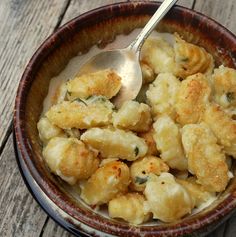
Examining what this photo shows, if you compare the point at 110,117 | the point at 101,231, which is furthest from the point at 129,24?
the point at 101,231

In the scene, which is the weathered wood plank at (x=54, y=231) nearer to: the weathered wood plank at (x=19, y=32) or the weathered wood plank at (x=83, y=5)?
the weathered wood plank at (x=19, y=32)

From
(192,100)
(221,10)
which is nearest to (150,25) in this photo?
(192,100)

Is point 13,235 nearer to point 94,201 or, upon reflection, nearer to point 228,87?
point 94,201

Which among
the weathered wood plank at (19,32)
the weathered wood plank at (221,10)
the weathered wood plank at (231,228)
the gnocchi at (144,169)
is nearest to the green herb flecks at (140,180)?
the gnocchi at (144,169)

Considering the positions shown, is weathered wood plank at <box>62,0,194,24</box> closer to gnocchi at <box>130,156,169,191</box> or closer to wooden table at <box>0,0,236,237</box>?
wooden table at <box>0,0,236,237</box>

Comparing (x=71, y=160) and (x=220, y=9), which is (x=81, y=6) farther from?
(x=71, y=160)

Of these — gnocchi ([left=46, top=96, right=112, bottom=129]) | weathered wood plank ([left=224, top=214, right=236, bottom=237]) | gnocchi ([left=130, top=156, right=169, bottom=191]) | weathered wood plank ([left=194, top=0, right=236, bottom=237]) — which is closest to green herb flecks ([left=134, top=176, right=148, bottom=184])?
gnocchi ([left=130, top=156, right=169, bottom=191])
